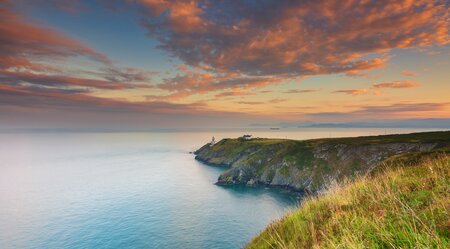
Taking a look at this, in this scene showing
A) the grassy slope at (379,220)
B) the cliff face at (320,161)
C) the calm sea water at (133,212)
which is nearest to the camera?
the grassy slope at (379,220)

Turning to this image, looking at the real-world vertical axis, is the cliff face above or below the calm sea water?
above

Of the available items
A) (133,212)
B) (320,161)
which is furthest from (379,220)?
(320,161)

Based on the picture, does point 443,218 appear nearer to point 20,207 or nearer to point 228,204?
point 228,204

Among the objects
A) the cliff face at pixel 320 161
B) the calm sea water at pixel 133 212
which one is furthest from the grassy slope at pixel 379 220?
the cliff face at pixel 320 161

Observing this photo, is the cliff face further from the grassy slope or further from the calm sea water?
the grassy slope

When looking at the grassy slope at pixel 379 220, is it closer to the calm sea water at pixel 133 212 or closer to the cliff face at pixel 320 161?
the calm sea water at pixel 133 212

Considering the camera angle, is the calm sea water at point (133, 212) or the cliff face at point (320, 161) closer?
the calm sea water at point (133, 212)

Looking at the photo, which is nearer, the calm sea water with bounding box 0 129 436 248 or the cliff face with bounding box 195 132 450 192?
the calm sea water with bounding box 0 129 436 248

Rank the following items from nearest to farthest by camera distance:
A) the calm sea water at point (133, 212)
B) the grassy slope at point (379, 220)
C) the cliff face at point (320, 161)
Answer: the grassy slope at point (379, 220) → the calm sea water at point (133, 212) → the cliff face at point (320, 161)

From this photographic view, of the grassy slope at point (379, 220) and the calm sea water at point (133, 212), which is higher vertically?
the grassy slope at point (379, 220)

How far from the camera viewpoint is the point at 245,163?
177 metres

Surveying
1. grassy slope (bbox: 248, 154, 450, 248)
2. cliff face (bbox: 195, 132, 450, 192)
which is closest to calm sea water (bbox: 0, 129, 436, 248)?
cliff face (bbox: 195, 132, 450, 192)

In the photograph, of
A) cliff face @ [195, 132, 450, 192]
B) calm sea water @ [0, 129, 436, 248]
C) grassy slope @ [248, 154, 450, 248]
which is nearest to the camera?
grassy slope @ [248, 154, 450, 248]

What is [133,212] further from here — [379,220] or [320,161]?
[379,220]
